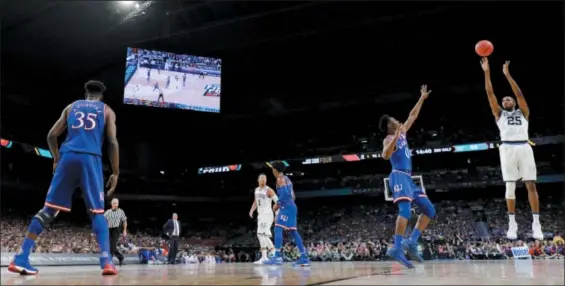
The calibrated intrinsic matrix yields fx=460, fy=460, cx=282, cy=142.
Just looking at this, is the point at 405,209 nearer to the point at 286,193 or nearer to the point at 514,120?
the point at 514,120

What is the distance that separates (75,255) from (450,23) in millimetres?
16065

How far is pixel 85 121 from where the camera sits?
4.53 metres

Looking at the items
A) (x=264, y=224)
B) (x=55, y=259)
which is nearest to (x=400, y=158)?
(x=264, y=224)

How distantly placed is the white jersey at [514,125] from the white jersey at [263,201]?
5.15 m

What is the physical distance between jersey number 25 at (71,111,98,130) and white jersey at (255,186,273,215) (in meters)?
5.88

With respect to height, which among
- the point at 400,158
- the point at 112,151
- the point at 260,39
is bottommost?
the point at 112,151

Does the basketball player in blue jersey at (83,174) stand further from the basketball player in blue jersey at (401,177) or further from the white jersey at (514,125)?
the white jersey at (514,125)

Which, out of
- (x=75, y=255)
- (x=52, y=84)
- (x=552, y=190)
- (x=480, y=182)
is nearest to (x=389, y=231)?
(x=480, y=182)

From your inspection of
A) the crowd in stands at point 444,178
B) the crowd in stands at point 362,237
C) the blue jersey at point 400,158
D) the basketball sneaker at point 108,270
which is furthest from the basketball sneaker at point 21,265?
the crowd in stands at point 444,178

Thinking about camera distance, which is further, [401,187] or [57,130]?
[401,187]

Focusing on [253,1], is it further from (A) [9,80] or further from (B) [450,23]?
(A) [9,80]

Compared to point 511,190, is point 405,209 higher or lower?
lower

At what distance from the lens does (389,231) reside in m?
25.9

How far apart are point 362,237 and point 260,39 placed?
42.4ft
